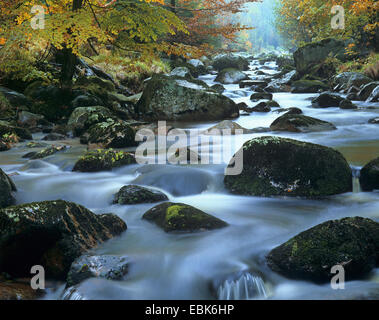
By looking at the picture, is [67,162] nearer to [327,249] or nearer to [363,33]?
[327,249]

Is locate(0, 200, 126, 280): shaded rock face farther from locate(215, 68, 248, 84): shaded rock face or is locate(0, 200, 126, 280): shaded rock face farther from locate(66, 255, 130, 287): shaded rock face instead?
locate(215, 68, 248, 84): shaded rock face

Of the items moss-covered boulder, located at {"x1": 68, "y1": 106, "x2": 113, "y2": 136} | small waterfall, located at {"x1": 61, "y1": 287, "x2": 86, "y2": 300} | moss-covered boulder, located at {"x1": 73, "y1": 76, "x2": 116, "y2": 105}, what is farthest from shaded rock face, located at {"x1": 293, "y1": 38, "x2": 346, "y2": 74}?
small waterfall, located at {"x1": 61, "y1": 287, "x2": 86, "y2": 300}

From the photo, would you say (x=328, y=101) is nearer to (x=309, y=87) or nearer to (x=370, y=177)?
(x=309, y=87)

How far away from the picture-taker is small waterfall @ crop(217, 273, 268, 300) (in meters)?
2.69

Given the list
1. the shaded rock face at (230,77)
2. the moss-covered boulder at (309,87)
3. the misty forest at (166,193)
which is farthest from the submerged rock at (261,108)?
the shaded rock face at (230,77)

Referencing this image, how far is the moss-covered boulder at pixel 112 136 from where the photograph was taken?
298 inches

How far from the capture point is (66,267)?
9.89 ft

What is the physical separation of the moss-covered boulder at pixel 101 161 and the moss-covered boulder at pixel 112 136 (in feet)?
4.57

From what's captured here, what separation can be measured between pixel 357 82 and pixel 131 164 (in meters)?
12.7

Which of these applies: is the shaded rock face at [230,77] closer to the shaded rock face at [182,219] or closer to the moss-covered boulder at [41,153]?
the moss-covered boulder at [41,153]

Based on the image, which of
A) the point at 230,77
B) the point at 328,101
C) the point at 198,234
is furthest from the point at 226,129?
the point at 230,77

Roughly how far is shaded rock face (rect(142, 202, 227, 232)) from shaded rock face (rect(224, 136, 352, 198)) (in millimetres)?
1079

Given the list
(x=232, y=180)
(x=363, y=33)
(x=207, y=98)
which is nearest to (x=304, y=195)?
(x=232, y=180)
